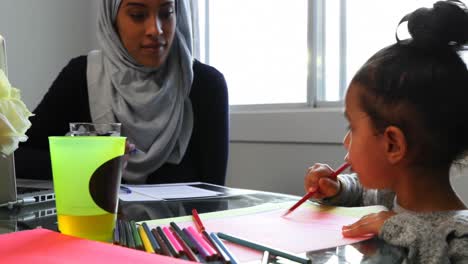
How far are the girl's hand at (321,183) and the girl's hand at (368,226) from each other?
25cm

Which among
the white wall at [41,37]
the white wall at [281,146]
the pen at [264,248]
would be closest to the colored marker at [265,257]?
the pen at [264,248]

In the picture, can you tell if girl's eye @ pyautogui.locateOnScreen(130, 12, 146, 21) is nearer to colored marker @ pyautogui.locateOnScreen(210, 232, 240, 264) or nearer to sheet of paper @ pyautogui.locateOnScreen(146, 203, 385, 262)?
sheet of paper @ pyautogui.locateOnScreen(146, 203, 385, 262)

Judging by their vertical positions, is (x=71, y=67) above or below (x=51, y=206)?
above

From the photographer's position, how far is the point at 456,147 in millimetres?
682

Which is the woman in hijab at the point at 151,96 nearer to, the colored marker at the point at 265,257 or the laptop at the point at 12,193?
the laptop at the point at 12,193

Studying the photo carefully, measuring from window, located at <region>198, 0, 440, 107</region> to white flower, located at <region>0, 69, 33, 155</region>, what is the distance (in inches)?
49.1

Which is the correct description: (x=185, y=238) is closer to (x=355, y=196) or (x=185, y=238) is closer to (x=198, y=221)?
(x=198, y=221)

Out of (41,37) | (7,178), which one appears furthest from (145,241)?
(41,37)

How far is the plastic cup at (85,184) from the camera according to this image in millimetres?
544

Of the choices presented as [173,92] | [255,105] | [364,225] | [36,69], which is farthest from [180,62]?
[36,69]

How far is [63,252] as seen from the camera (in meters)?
0.44

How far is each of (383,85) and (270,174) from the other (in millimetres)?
1237

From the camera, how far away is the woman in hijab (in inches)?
58.6

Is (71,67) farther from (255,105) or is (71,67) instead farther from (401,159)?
(401,159)
